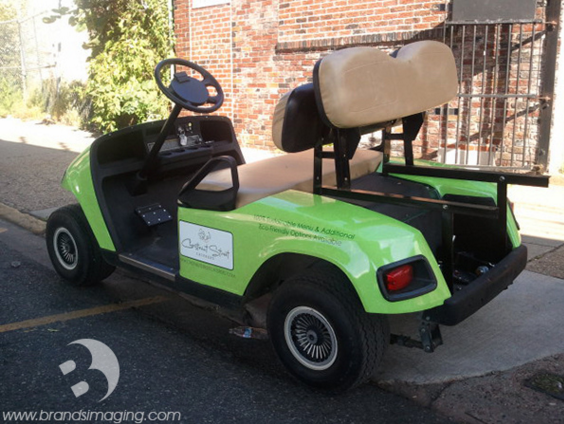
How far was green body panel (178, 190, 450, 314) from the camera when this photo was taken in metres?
2.89

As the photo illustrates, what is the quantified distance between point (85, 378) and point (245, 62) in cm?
728

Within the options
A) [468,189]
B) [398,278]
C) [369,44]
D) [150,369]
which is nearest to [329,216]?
[398,278]

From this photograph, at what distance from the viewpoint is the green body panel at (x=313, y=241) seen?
9.48ft

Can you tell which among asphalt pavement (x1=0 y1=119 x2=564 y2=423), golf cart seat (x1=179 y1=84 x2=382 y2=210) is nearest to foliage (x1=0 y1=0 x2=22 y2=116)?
asphalt pavement (x1=0 y1=119 x2=564 y2=423)

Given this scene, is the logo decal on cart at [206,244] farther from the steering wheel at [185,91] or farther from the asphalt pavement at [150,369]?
the steering wheel at [185,91]

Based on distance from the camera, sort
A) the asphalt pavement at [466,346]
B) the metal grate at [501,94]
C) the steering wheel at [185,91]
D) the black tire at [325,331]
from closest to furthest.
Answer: the black tire at [325,331], the asphalt pavement at [466,346], the steering wheel at [185,91], the metal grate at [501,94]

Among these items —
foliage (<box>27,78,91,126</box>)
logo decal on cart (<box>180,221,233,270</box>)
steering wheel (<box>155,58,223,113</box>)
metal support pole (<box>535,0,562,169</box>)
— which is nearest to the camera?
logo decal on cart (<box>180,221,233,270</box>)

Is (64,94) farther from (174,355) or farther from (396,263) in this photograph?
(396,263)

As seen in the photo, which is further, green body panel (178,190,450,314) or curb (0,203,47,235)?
curb (0,203,47,235)

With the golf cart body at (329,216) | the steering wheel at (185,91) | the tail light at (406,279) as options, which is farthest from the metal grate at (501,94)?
the tail light at (406,279)

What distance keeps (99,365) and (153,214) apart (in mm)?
1288

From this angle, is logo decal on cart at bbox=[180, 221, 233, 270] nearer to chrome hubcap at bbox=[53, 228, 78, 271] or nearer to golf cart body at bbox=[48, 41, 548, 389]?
golf cart body at bbox=[48, 41, 548, 389]

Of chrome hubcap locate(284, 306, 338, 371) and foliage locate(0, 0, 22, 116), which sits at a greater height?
foliage locate(0, 0, 22, 116)

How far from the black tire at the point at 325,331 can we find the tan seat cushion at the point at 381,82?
2.64ft
